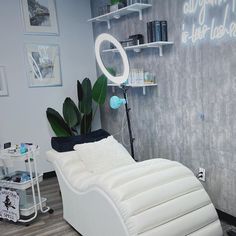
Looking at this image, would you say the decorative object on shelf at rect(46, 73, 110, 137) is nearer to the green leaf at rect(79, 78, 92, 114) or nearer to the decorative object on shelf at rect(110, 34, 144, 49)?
the green leaf at rect(79, 78, 92, 114)

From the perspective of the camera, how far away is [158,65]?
2.93 m

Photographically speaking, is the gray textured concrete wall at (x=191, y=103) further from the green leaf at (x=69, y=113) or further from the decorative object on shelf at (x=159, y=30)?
the green leaf at (x=69, y=113)

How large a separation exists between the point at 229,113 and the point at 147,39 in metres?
1.25

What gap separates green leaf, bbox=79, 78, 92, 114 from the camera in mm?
3680

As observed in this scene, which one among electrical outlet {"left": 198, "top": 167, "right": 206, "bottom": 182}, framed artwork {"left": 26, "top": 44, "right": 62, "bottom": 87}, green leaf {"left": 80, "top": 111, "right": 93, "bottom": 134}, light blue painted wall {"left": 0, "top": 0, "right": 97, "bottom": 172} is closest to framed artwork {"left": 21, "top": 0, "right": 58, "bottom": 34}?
light blue painted wall {"left": 0, "top": 0, "right": 97, "bottom": 172}

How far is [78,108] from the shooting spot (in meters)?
3.81

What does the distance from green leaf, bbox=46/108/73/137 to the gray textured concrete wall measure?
3.39ft

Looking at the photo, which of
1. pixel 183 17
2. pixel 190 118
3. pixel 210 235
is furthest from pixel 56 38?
pixel 210 235

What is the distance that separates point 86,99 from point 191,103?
5.14 ft

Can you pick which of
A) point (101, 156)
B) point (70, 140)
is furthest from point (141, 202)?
point (70, 140)

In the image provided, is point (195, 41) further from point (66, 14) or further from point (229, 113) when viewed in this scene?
point (66, 14)

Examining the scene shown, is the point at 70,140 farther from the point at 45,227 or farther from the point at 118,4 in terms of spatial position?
the point at 118,4

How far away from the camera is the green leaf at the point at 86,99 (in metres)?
3.68

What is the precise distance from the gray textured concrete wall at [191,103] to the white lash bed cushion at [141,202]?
49 centimetres
